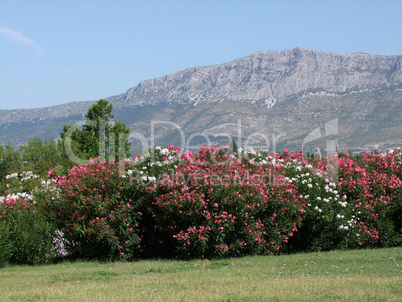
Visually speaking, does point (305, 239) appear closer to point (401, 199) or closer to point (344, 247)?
point (344, 247)

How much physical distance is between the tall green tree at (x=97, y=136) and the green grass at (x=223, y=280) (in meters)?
28.4

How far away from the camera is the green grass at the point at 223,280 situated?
762cm

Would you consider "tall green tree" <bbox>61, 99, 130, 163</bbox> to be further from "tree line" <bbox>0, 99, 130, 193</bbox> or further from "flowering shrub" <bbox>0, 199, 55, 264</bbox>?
"flowering shrub" <bbox>0, 199, 55, 264</bbox>

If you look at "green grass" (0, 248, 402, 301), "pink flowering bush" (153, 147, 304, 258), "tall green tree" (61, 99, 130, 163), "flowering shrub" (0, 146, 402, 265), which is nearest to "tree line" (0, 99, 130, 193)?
"tall green tree" (61, 99, 130, 163)

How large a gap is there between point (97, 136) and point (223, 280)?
4073 cm

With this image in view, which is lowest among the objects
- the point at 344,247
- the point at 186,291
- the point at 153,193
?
the point at 344,247

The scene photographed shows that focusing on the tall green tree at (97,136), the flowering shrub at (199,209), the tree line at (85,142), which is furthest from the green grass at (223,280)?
the tree line at (85,142)

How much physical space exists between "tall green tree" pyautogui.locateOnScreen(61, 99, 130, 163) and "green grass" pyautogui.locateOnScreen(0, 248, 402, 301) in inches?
1120

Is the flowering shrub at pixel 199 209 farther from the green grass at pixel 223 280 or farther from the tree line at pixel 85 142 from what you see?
the tree line at pixel 85 142

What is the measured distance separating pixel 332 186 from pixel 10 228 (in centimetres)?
1005

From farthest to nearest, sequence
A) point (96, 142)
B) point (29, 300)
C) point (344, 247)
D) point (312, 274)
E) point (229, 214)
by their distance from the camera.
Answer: point (96, 142)
point (344, 247)
point (229, 214)
point (312, 274)
point (29, 300)

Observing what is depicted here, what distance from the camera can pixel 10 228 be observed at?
13898 mm

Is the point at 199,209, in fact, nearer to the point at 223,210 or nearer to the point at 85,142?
the point at 223,210

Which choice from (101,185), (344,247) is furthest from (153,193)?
(344,247)
